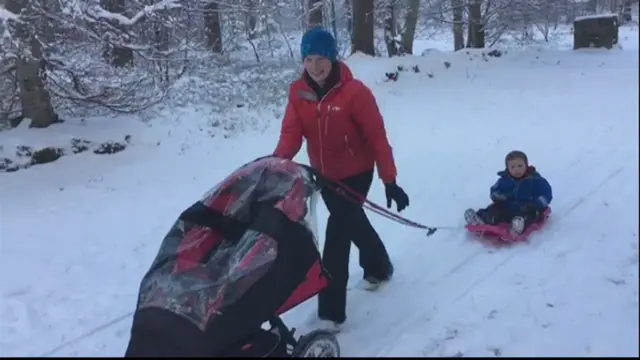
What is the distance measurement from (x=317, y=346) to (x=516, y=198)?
3.26m

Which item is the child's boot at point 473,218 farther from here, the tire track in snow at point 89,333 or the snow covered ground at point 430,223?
the tire track in snow at point 89,333

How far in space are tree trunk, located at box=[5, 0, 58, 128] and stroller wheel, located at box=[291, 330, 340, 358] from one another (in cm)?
723

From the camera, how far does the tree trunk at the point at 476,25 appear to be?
20.5m

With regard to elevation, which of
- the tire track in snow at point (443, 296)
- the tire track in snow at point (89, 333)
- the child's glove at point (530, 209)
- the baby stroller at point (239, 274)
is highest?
the baby stroller at point (239, 274)

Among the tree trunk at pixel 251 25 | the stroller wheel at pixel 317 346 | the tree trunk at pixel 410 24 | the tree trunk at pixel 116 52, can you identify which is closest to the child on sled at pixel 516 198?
the stroller wheel at pixel 317 346

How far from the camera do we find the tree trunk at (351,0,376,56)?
1738cm

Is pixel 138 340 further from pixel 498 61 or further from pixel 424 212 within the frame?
pixel 498 61

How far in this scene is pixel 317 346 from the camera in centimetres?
422

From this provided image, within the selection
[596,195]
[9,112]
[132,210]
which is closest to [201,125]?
[9,112]

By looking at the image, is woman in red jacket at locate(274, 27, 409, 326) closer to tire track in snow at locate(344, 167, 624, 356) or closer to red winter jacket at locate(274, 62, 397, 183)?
red winter jacket at locate(274, 62, 397, 183)

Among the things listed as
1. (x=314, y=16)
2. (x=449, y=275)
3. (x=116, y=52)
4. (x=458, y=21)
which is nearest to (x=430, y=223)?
(x=449, y=275)

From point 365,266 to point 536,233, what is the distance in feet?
5.71

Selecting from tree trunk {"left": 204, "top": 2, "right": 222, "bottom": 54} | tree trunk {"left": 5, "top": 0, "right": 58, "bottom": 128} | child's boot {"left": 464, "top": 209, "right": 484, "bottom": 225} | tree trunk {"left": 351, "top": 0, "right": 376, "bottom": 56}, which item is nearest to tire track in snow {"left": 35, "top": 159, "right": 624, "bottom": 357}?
child's boot {"left": 464, "top": 209, "right": 484, "bottom": 225}

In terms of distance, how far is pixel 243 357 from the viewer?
12.5ft
